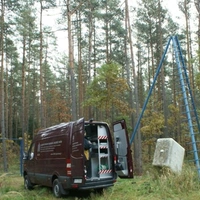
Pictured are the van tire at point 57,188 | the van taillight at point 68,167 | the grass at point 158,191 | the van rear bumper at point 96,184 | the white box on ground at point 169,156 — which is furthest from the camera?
the white box on ground at point 169,156

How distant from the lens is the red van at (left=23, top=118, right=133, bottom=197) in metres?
7.18

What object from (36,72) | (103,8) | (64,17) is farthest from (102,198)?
(36,72)

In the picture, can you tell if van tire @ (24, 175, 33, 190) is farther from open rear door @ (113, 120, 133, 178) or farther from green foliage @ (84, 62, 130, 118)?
green foliage @ (84, 62, 130, 118)

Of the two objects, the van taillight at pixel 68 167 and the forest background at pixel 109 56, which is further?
the forest background at pixel 109 56

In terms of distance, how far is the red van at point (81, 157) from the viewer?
718 centimetres

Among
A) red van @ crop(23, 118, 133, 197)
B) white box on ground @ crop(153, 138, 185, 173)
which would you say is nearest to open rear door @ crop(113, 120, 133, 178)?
red van @ crop(23, 118, 133, 197)

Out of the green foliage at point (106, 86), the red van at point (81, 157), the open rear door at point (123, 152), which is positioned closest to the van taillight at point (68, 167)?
the red van at point (81, 157)

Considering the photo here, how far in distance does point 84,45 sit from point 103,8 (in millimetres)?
3934

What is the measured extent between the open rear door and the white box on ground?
3.24ft

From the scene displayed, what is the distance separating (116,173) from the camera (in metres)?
8.01

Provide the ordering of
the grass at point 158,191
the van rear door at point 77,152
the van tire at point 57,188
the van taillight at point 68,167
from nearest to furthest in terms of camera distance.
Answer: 1. the grass at point 158,191
2. the van rear door at point 77,152
3. the van taillight at point 68,167
4. the van tire at point 57,188

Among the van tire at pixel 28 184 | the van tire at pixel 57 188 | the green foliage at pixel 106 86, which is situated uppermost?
the green foliage at pixel 106 86

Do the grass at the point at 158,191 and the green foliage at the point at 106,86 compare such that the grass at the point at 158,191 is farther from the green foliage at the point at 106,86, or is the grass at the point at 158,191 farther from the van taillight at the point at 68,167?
the green foliage at the point at 106,86

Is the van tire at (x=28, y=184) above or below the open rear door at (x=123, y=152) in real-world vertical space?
below
